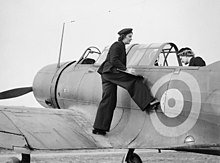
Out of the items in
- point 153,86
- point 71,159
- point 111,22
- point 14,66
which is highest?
point 111,22

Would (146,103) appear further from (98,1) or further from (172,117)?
(98,1)

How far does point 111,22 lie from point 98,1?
197 cm

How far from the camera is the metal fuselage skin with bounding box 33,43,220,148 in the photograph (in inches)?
186

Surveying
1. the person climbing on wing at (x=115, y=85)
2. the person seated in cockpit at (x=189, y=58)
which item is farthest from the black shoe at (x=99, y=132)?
the person seated in cockpit at (x=189, y=58)

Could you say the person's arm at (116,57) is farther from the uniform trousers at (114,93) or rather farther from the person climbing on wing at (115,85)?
the uniform trousers at (114,93)

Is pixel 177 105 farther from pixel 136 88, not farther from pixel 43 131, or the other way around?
pixel 43 131

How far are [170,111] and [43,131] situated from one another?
63.8 inches

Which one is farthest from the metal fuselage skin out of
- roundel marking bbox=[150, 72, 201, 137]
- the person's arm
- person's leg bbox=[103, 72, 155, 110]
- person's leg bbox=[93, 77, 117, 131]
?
the person's arm

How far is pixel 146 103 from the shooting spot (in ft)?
17.6

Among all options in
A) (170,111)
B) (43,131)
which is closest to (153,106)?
(170,111)

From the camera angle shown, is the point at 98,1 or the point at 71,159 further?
the point at 98,1

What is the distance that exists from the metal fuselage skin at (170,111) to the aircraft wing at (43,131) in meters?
0.30

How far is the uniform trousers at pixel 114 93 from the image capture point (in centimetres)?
538

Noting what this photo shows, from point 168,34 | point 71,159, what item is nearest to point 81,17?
point 71,159
